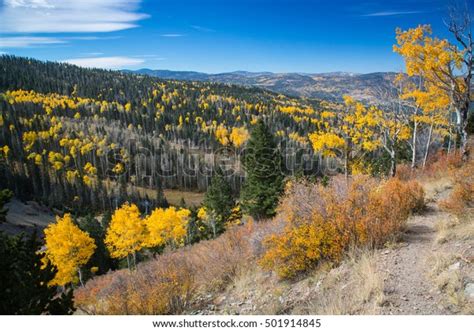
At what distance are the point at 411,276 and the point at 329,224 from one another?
185cm

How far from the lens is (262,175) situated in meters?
26.9

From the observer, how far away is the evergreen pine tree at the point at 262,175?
87.1ft

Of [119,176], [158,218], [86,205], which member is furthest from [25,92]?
[158,218]

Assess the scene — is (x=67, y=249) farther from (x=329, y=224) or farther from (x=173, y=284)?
(x=329, y=224)

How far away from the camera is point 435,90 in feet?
48.1

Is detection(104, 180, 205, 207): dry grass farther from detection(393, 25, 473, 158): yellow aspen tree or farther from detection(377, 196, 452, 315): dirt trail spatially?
detection(377, 196, 452, 315): dirt trail

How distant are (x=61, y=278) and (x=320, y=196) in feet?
97.1

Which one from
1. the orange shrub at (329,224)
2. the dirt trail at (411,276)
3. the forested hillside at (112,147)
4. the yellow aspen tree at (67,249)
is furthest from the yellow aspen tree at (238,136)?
the dirt trail at (411,276)

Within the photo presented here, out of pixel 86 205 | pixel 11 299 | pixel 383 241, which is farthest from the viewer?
pixel 86 205

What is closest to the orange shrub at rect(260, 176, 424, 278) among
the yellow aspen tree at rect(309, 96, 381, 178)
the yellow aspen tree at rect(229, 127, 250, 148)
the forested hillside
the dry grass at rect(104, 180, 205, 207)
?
the yellow aspen tree at rect(309, 96, 381, 178)

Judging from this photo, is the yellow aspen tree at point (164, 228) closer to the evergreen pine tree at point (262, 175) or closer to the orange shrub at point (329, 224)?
the evergreen pine tree at point (262, 175)

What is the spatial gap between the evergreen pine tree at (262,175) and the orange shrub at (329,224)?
1830cm

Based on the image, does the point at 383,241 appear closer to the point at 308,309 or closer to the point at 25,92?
the point at 308,309

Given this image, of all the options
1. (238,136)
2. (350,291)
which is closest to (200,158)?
(238,136)
